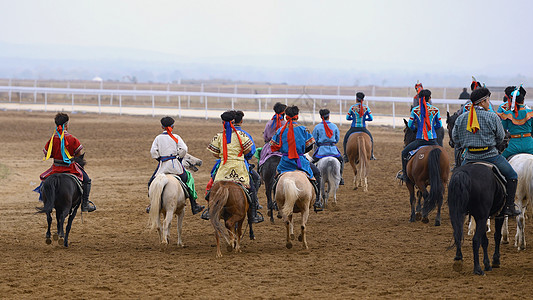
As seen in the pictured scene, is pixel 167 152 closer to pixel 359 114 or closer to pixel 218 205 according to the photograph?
pixel 218 205

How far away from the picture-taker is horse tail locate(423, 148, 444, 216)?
11.2 meters

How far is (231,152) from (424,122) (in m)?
3.74

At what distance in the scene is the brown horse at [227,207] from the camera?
9.65 m

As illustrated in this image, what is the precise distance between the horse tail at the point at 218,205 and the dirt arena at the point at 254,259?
0.44m

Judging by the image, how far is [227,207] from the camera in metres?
9.83

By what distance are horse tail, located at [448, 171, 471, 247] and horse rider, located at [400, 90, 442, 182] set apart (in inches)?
149

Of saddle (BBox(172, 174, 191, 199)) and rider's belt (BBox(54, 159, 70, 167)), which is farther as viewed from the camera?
saddle (BBox(172, 174, 191, 199))

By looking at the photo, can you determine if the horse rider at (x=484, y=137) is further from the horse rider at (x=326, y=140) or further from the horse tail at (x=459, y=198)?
the horse rider at (x=326, y=140)

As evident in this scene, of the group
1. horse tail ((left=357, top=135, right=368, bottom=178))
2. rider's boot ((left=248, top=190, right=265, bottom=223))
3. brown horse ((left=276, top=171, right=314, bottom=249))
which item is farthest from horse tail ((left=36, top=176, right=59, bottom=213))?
horse tail ((left=357, top=135, right=368, bottom=178))

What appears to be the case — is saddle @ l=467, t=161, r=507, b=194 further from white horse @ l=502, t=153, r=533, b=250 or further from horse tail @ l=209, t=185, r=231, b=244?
horse tail @ l=209, t=185, r=231, b=244

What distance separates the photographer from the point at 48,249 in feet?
34.2

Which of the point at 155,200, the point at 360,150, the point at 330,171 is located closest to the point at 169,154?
the point at 155,200

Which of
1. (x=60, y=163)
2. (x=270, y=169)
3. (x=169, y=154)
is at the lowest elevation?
(x=270, y=169)

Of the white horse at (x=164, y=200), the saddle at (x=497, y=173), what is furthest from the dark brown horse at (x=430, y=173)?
the white horse at (x=164, y=200)
